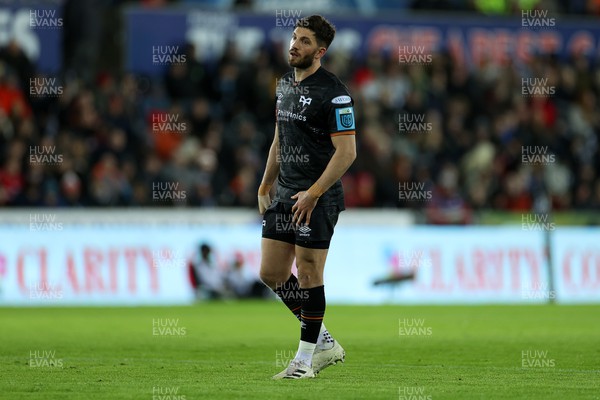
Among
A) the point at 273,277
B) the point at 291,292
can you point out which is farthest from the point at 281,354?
the point at 273,277

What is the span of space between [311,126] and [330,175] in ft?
1.56

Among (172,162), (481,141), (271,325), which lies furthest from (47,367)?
(481,141)

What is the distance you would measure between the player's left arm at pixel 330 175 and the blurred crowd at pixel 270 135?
1157cm

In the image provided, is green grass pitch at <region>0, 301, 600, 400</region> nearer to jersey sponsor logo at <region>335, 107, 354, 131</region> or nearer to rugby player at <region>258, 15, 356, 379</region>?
rugby player at <region>258, 15, 356, 379</region>

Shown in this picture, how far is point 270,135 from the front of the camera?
77.2 feet

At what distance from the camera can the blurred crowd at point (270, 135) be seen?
20.8 meters

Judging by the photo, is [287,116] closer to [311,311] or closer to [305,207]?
[305,207]

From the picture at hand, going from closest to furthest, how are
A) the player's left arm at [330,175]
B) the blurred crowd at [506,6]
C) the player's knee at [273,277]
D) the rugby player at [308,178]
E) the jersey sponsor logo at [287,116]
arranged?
the player's left arm at [330,175]
the rugby player at [308,178]
the jersey sponsor logo at [287,116]
the player's knee at [273,277]
the blurred crowd at [506,6]

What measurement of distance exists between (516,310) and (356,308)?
2541mm

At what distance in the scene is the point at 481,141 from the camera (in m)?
25.1

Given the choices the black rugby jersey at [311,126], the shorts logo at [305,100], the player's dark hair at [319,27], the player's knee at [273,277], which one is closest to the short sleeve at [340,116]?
the black rugby jersey at [311,126]

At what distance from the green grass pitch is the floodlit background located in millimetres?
1869

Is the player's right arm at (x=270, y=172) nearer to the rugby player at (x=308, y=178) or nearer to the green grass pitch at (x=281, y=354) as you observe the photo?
the rugby player at (x=308, y=178)
